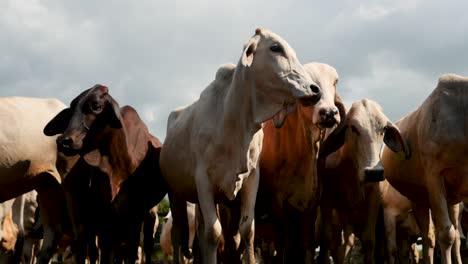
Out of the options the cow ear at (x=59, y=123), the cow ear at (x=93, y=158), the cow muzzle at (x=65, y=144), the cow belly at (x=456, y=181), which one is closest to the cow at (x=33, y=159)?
the cow ear at (x=59, y=123)

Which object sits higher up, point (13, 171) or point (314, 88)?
point (314, 88)

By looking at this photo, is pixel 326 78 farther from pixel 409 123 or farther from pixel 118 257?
pixel 118 257

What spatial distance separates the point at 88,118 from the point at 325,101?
278 centimetres

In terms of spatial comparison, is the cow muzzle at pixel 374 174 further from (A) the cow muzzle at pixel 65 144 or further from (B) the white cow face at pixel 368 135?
(A) the cow muzzle at pixel 65 144

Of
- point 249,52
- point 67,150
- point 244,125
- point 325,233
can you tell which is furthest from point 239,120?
point 325,233

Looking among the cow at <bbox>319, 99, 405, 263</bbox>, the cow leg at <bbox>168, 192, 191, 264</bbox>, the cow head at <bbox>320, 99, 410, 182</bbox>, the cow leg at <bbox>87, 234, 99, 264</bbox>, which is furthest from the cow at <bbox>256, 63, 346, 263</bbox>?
the cow leg at <bbox>87, 234, 99, 264</bbox>

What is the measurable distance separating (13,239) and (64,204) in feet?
7.14

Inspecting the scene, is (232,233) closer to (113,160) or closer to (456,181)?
(113,160)

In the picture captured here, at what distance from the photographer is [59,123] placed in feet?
27.3

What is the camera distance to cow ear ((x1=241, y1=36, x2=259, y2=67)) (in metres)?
6.69

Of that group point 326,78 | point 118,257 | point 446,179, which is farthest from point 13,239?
point 446,179

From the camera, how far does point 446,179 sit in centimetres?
802

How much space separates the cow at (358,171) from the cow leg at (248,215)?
151cm

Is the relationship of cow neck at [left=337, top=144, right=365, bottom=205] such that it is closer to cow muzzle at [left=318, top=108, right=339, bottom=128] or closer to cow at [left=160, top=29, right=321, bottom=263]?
cow muzzle at [left=318, top=108, right=339, bottom=128]
